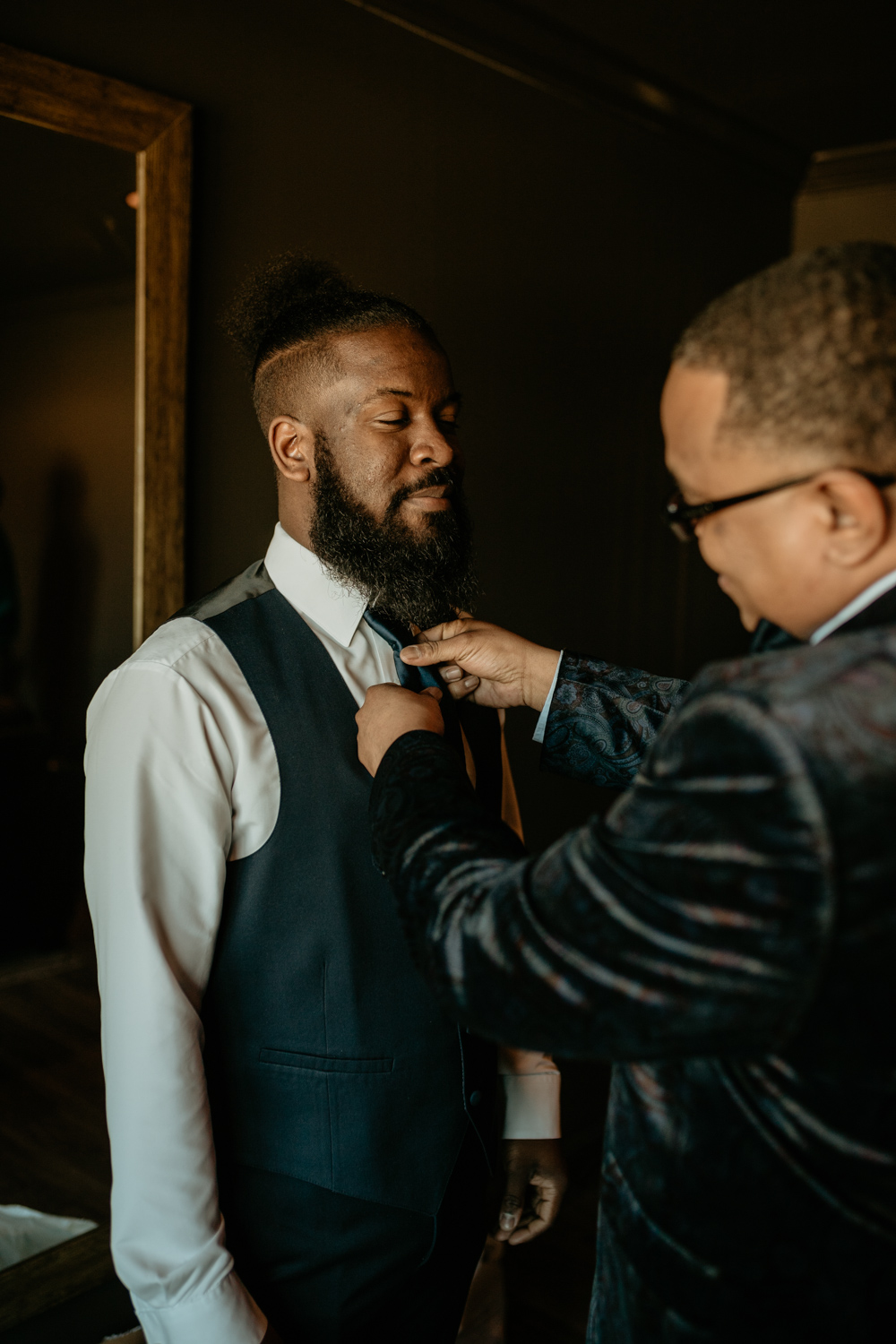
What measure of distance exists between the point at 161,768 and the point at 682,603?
2.72m

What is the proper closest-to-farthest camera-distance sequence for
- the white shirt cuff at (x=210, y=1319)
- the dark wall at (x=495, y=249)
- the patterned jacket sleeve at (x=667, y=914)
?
the patterned jacket sleeve at (x=667, y=914) → the white shirt cuff at (x=210, y=1319) → the dark wall at (x=495, y=249)

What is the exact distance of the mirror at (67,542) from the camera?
5.56 feet

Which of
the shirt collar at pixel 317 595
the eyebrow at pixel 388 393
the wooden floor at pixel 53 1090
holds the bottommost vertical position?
the wooden floor at pixel 53 1090

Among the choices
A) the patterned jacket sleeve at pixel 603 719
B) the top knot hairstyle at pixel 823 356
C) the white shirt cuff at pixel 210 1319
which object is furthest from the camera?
the patterned jacket sleeve at pixel 603 719

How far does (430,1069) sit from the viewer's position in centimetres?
129

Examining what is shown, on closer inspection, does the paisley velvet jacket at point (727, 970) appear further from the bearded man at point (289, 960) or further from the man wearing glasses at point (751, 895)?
the bearded man at point (289, 960)

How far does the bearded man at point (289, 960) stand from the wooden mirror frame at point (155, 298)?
1.80ft

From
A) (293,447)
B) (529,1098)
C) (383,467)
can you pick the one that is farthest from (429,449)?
(529,1098)

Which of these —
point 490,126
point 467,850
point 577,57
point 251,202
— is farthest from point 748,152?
point 467,850

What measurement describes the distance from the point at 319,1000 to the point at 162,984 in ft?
0.63

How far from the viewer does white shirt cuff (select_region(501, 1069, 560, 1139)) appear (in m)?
1.55

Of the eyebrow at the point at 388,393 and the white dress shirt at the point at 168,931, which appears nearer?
the white dress shirt at the point at 168,931

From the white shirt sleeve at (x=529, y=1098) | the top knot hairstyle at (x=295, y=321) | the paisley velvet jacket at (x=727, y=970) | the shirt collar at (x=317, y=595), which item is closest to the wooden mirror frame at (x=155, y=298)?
the top knot hairstyle at (x=295, y=321)

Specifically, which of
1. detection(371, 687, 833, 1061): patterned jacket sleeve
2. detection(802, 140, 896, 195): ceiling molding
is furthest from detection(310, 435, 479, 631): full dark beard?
detection(802, 140, 896, 195): ceiling molding
